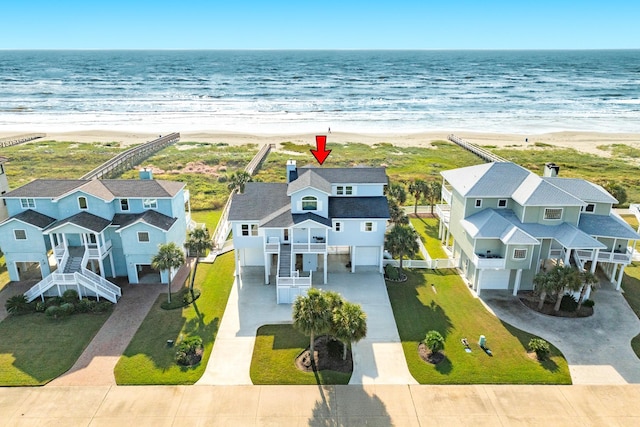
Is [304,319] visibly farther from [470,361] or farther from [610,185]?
[610,185]

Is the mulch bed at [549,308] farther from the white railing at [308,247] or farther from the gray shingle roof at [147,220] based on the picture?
the gray shingle roof at [147,220]

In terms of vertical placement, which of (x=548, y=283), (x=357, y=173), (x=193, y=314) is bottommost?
(x=193, y=314)

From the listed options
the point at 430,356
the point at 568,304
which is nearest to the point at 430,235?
the point at 568,304

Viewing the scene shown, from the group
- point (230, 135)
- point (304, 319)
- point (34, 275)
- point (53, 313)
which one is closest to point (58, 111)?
point (230, 135)

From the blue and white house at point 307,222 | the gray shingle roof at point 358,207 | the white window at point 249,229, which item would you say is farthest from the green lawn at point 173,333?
the gray shingle roof at point 358,207

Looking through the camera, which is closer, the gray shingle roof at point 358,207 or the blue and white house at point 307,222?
the blue and white house at point 307,222

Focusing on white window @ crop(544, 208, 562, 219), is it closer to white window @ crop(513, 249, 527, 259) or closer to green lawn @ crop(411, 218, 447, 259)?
white window @ crop(513, 249, 527, 259)

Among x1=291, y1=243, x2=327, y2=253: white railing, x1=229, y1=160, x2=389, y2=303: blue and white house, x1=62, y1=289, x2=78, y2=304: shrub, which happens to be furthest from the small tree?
x1=62, y1=289, x2=78, y2=304: shrub
